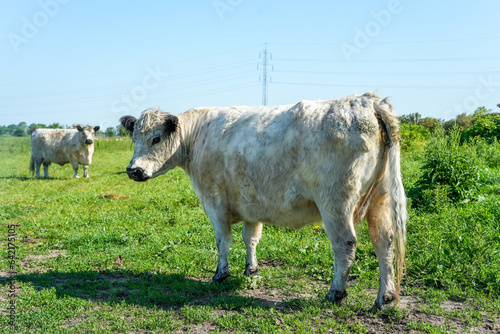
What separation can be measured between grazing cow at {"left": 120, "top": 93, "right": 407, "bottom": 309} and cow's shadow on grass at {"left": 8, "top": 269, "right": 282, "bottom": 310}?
1.22 feet

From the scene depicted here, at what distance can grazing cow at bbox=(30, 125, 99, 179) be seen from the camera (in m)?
18.5

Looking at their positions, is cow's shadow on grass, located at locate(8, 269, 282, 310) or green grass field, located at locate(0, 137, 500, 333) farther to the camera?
cow's shadow on grass, located at locate(8, 269, 282, 310)

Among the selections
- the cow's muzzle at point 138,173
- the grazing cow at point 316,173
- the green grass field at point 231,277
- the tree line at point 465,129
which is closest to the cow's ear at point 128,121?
the cow's muzzle at point 138,173

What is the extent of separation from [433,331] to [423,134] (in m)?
23.3

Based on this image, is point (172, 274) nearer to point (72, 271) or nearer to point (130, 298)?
point (130, 298)

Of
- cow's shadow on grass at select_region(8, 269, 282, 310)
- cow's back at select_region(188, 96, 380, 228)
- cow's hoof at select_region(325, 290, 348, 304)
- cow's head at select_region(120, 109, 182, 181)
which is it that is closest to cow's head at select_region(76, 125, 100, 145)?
cow's shadow on grass at select_region(8, 269, 282, 310)

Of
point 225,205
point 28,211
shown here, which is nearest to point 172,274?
point 225,205

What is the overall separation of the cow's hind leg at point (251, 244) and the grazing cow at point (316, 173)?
0.46 meters

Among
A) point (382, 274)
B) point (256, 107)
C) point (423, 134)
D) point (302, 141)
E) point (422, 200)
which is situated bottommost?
point (382, 274)

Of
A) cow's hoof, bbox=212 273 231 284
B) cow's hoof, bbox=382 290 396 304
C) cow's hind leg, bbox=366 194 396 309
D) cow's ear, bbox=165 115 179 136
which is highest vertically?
cow's ear, bbox=165 115 179 136

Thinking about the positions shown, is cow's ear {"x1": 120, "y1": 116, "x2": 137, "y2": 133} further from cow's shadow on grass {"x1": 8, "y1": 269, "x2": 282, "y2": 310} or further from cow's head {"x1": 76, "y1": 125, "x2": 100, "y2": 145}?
cow's head {"x1": 76, "y1": 125, "x2": 100, "y2": 145}

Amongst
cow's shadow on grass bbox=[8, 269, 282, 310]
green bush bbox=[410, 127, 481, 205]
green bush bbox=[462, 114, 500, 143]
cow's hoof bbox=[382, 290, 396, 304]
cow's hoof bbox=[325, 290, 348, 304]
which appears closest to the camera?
cow's hoof bbox=[382, 290, 396, 304]

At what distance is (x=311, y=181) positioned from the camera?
462 centimetres

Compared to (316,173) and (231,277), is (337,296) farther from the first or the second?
(231,277)
